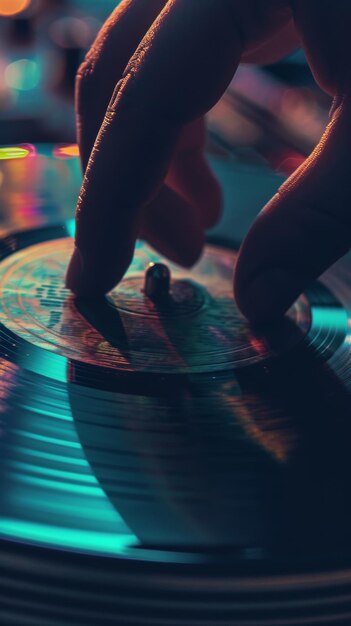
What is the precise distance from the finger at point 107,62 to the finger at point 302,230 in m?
0.18

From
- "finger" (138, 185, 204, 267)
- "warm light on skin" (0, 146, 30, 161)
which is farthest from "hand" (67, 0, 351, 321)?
"warm light on skin" (0, 146, 30, 161)

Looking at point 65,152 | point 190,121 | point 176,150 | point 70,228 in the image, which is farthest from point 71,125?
point 190,121

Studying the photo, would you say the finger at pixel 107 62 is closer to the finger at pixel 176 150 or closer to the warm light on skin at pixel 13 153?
the finger at pixel 176 150

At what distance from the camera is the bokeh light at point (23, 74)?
147cm

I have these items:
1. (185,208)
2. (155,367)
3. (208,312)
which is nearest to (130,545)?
(155,367)

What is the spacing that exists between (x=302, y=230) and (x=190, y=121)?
0.37ft

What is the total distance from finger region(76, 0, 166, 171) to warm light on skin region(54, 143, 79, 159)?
13.9 inches

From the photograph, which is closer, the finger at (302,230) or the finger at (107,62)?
the finger at (302,230)

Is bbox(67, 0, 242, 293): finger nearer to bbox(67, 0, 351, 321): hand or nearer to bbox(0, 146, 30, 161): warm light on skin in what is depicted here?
bbox(67, 0, 351, 321): hand

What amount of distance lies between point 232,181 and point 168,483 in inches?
23.4

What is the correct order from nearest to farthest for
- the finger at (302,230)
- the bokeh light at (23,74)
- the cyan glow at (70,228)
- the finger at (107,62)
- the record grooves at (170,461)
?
the record grooves at (170,461)
the finger at (302,230)
the finger at (107,62)
the cyan glow at (70,228)
the bokeh light at (23,74)

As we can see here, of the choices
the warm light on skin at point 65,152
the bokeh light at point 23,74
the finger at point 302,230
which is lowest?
the bokeh light at point 23,74

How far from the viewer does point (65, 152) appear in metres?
0.93

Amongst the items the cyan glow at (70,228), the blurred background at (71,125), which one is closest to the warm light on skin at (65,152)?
the blurred background at (71,125)
